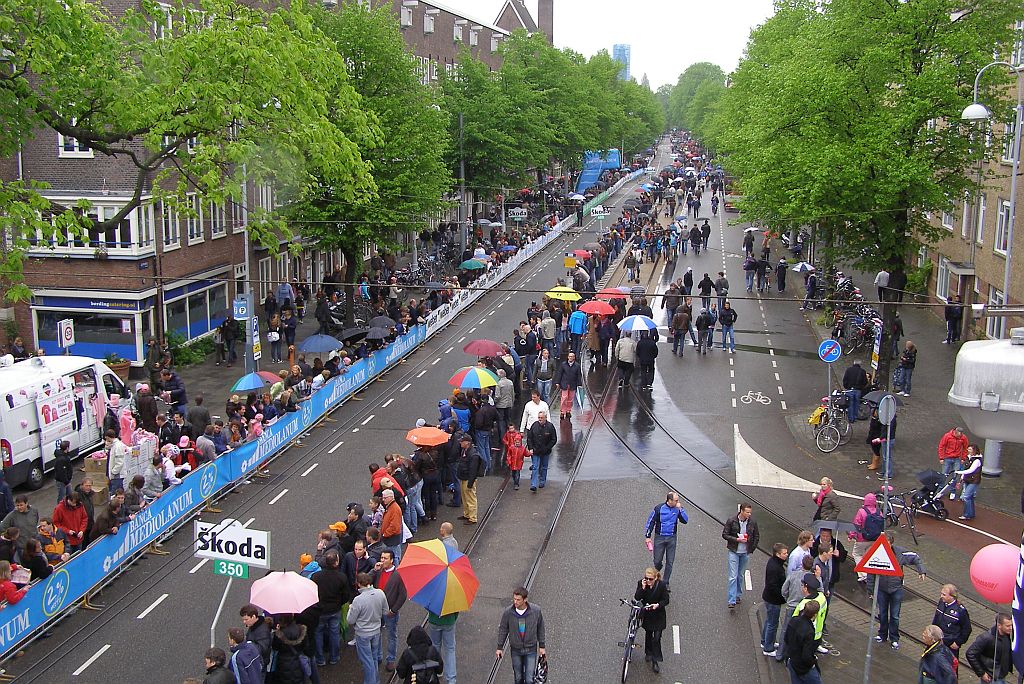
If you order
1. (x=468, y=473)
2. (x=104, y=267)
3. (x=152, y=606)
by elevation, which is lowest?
(x=152, y=606)

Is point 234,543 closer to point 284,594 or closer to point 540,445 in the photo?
point 284,594

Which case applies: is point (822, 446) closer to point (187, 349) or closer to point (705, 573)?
point (705, 573)

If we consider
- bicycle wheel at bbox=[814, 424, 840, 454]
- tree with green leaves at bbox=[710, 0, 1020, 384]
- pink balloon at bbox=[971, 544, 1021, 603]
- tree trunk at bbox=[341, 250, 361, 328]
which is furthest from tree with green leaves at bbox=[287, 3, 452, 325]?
pink balloon at bbox=[971, 544, 1021, 603]

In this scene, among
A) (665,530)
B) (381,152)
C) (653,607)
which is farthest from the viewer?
(381,152)

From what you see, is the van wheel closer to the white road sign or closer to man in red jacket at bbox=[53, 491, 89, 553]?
man in red jacket at bbox=[53, 491, 89, 553]

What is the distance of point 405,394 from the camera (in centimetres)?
2705

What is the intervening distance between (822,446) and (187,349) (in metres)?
18.0

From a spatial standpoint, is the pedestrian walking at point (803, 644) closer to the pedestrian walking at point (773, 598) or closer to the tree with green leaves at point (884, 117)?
the pedestrian walking at point (773, 598)

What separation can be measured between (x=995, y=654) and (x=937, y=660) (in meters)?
0.68

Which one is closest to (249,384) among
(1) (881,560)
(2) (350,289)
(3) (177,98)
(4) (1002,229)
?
(3) (177,98)

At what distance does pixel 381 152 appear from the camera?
35.9m

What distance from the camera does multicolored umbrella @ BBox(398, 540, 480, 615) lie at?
38.1 ft

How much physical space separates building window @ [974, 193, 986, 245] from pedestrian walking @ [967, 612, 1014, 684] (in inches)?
973

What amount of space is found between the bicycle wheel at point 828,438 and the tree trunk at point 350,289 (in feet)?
49.4
